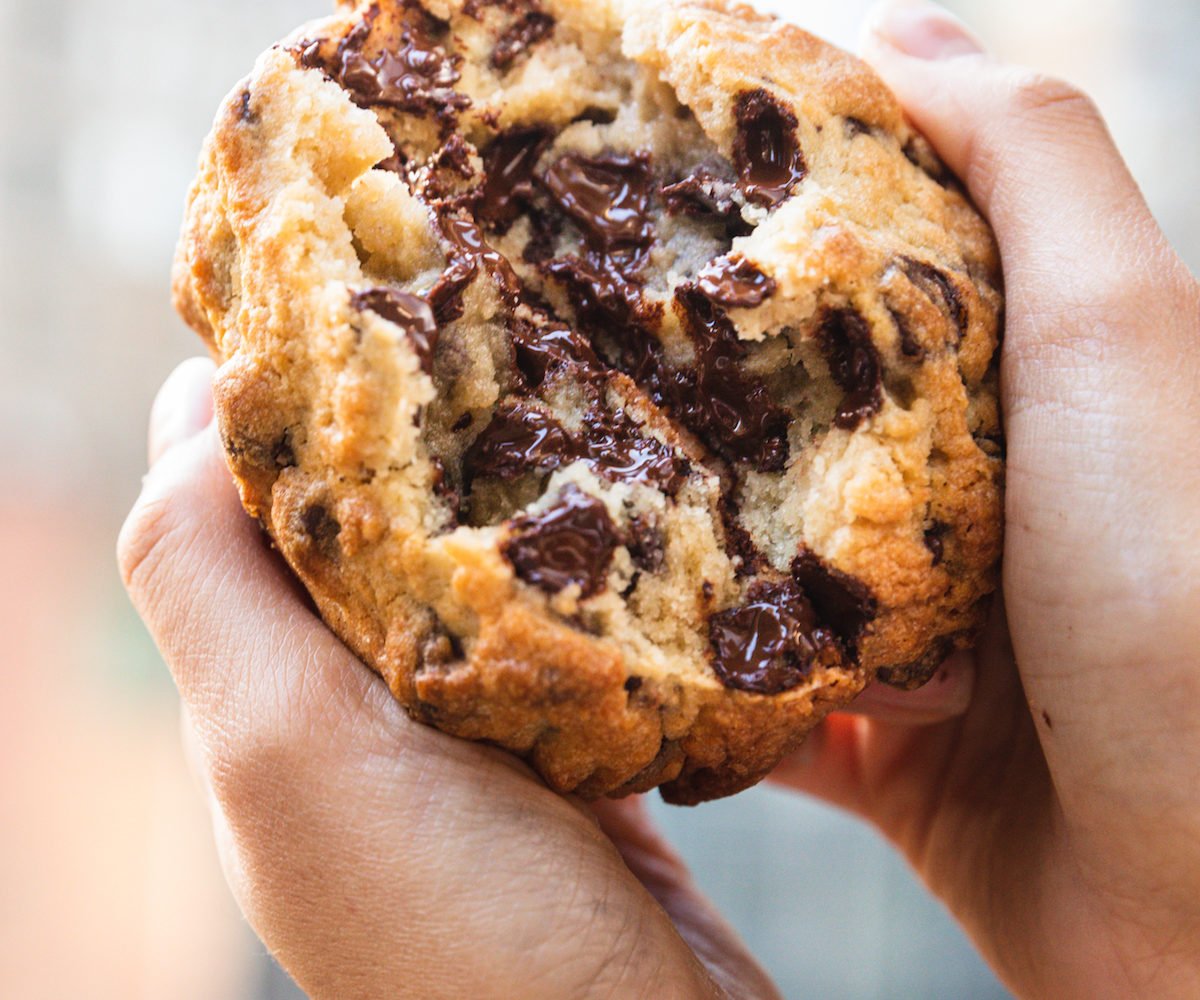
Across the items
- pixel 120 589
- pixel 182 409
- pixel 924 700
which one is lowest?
pixel 120 589

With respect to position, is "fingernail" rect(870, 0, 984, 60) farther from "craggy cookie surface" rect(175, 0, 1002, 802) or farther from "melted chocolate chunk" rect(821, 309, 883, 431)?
"melted chocolate chunk" rect(821, 309, 883, 431)

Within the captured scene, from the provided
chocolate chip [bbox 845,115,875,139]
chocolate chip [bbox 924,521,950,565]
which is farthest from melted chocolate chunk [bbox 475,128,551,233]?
chocolate chip [bbox 924,521,950,565]

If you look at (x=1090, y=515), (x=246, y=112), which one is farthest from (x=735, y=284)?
(x=246, y=112)

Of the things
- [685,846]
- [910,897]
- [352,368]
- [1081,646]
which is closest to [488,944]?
[352,368]

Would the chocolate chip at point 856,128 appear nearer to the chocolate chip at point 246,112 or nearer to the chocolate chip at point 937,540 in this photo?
the chocolate chip at point 937,540

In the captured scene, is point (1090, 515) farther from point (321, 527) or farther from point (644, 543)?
point (321, 527)
